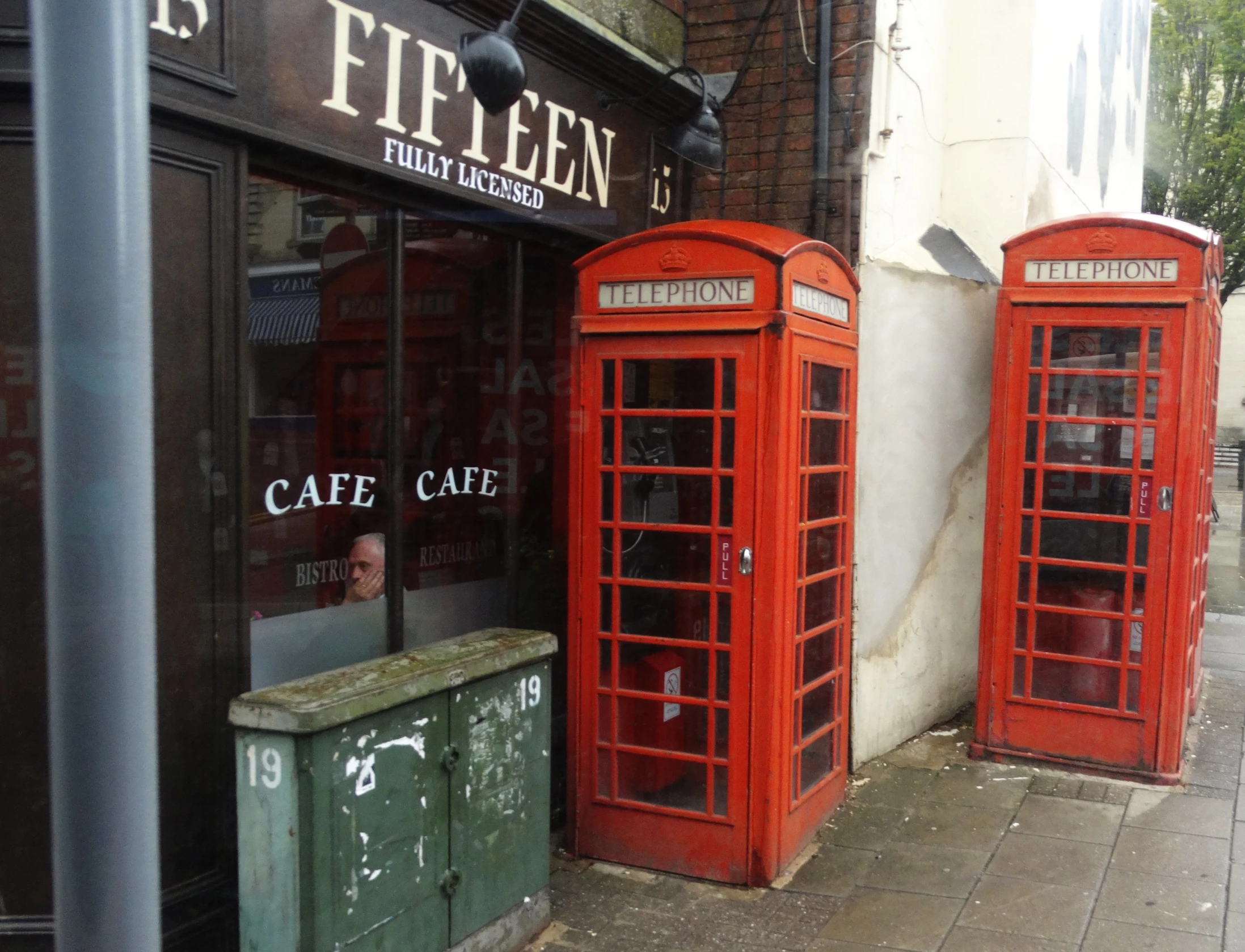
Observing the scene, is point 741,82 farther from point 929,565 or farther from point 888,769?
point 888,769

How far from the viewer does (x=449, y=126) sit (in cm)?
489

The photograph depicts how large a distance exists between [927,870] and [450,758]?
90.8 inches

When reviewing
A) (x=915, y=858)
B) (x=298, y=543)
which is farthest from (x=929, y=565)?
(x=298, y=543)

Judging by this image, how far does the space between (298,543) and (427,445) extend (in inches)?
33.4

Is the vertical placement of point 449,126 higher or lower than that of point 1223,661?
higher

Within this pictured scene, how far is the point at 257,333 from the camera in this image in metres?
4.20

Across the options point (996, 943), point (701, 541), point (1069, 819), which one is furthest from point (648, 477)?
point (1069, 819)

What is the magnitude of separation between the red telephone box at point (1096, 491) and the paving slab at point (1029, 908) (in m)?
1.55

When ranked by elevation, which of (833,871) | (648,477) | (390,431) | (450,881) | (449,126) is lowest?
(833,871)

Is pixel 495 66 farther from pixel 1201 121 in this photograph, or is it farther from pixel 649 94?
pixel 1201 121

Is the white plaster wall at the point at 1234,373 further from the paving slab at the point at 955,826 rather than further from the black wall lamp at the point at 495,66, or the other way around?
the black wall lamp at the point at 495,66

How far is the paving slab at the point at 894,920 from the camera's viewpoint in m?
4.27

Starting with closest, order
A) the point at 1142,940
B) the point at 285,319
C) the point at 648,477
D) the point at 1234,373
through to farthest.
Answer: the point at 1142,940 → the point at 285,319 → the point at 648,477 → the point at 1234,373

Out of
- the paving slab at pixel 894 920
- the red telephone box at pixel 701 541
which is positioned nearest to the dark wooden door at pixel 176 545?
the red telephone box at pixel 701 541
